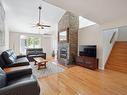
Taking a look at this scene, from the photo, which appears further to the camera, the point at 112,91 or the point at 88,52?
the point at 88,52

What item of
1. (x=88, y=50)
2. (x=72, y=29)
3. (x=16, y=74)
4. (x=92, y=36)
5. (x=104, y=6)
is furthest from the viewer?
(x=72, y=29)

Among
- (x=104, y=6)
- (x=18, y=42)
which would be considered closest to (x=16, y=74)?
(x=104, y=6)

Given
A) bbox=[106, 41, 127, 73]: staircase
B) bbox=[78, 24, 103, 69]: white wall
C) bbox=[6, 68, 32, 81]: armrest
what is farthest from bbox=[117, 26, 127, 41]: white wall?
bbox=[6, 68, 32, 81]: armrest

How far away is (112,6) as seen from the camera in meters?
3.07

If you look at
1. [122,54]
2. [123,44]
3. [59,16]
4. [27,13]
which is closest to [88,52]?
[122,54]

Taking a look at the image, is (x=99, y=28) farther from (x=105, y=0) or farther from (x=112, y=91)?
(x=112, y=91)

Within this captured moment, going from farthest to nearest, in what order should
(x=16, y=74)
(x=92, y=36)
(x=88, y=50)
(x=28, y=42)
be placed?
(x=28, y=42)
(x=92, y=36)
(x=88, y=50)
(x=16, y=74)

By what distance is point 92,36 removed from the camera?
206 inches

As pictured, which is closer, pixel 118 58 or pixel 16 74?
pixel 16 74

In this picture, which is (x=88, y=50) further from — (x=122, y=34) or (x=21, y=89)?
(x=21, y=89)

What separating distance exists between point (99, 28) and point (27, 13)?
4.13 metres

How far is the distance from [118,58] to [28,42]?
295 inches

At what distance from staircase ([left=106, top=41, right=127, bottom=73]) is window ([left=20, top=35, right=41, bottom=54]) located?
669 centimetres

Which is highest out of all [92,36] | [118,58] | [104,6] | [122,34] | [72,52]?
[104,6]
